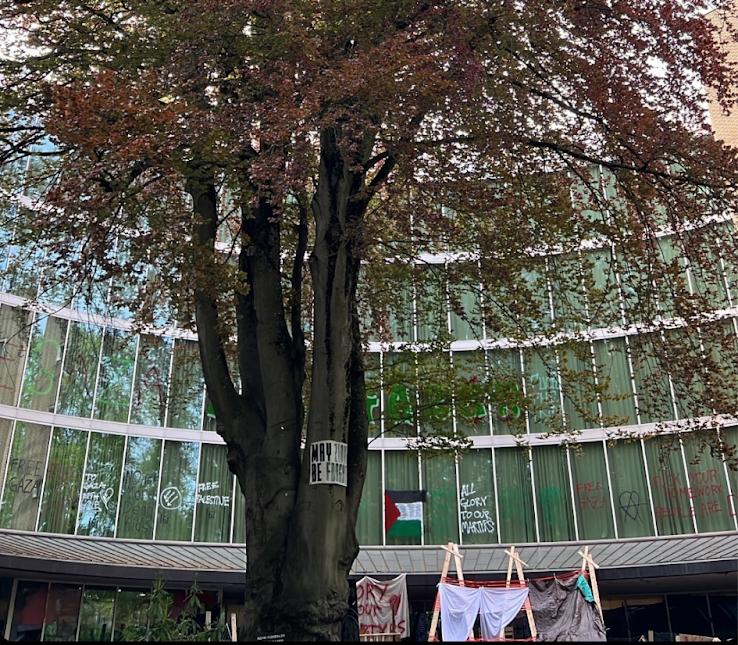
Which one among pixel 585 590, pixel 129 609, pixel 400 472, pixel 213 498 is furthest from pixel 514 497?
pixel 129 609

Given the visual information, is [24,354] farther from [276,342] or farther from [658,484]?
[658,484]

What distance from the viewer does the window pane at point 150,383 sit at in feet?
73.7

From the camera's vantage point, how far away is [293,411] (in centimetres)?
787

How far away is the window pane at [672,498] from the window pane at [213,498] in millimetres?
12869

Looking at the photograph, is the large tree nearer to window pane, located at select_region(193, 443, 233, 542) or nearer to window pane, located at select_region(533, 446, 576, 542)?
window pane, located at select_region(533, 446, 576, 542)

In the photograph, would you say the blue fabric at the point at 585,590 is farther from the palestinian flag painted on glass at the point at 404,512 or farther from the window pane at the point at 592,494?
the palestinian flag painted on glass at the point at 404,512

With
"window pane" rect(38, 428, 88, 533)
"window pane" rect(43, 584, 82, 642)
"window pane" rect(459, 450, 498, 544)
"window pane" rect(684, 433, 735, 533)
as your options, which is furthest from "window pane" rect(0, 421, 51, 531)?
"window pane" rect(684, 433, 735, 533)

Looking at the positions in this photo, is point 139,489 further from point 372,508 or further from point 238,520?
point 372,508

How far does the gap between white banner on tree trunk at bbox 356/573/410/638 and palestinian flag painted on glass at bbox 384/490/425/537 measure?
814cm

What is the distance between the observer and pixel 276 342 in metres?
8.16

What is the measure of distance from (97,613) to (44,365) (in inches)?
293

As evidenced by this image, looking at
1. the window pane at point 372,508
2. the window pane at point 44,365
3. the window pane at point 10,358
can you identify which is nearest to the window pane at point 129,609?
the window pane at point 44,365

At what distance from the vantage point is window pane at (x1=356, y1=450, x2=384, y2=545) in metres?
22.8

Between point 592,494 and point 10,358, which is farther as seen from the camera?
point 592,494
